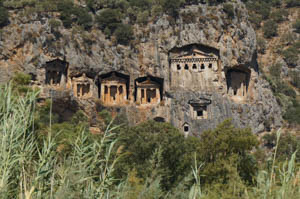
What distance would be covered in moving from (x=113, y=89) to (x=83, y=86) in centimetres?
315

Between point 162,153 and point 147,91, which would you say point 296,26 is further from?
point 162,153

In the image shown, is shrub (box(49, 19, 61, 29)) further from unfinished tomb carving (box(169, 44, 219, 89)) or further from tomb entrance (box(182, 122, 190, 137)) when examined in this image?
tomb entrance (box(182, 122, 190, 137))

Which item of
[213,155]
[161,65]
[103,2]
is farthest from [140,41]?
[213,155]

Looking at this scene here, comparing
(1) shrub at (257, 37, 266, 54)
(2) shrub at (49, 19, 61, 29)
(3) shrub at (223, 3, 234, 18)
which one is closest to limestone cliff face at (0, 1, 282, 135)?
(2) shrub at (49, 19, 61, 29)

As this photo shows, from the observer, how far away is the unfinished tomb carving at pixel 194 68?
49.2 metres

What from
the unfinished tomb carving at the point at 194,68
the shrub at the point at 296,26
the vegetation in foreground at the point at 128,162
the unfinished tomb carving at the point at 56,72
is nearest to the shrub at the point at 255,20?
the shrub at the point at 296,26

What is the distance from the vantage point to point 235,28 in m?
50.6

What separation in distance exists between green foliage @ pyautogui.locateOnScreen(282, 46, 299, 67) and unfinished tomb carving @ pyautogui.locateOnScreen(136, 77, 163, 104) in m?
27.7

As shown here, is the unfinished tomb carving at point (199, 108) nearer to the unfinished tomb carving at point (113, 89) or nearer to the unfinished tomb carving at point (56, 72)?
the unfinished tomb carving at point (113, 89)

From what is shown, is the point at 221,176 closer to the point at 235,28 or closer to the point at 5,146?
the point at 5,146

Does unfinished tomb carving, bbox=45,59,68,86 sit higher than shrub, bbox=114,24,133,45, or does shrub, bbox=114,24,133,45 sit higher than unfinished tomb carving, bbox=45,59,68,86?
shrub, bbox=114,24,133,45

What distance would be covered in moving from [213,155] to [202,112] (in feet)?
69.7

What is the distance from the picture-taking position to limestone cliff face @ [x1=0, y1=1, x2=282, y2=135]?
4778 cm

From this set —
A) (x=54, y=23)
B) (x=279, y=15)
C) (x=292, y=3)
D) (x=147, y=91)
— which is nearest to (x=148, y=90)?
(x=147, y=91)
